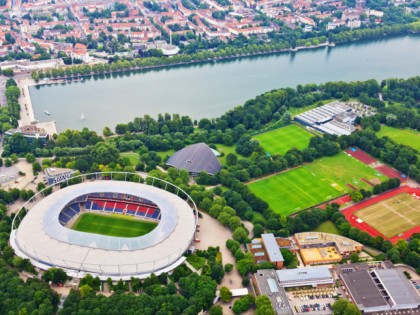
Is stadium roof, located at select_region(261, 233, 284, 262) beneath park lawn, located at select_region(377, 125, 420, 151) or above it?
beneath

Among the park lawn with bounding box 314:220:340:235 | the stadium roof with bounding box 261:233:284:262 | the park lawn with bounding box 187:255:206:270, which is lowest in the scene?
the park lawn with bounding box 187:255:206:270

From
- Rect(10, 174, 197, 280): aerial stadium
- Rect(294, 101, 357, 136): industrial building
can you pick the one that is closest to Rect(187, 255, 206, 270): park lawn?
Rect(10, 174, 197, 280): aerial stadium

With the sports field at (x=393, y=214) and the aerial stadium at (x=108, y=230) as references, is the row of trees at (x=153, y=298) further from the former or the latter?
the sports field at (x=393, y=214)

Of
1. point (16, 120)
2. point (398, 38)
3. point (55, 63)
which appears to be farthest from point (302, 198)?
point (398, 38)

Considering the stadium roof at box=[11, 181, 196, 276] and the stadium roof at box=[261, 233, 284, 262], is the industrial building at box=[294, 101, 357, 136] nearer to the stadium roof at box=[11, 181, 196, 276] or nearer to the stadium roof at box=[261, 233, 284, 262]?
the stadium roof at box=[261, 233, 284, 262]

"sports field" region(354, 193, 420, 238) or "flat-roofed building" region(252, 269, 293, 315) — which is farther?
"sports field" region(354, 193, 420, 238)
